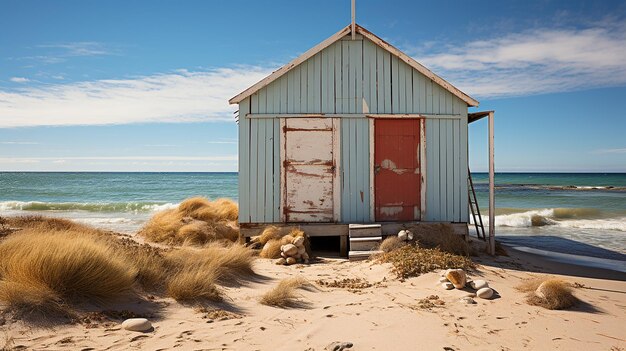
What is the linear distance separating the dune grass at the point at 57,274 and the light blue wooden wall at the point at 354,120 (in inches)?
206

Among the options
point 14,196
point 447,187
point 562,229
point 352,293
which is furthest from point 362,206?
point 14,196

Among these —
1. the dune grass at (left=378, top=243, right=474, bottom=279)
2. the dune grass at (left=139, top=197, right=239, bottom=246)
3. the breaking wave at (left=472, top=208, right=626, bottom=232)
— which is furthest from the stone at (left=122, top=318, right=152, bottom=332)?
the breaking wave at (left=472, top=208, right=626, bottom=232)

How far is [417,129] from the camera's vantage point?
11039 mm

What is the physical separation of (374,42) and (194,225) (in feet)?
22.5

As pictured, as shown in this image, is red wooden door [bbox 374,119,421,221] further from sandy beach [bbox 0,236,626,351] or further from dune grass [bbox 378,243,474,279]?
sandy beach [bbox 0,236,626,351]

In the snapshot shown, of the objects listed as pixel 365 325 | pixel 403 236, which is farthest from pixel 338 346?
pixel 403 236

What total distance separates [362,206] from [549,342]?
20.8ft

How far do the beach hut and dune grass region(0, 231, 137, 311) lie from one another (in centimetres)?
524

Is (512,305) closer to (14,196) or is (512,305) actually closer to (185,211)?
(185,211)

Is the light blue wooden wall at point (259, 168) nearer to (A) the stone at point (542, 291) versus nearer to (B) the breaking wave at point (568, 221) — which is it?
(A) the stone at point (542, 291)

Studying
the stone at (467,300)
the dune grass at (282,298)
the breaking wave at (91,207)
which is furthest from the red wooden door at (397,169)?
the breaking wave at (91,207)

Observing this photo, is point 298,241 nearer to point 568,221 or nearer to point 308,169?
point 308,169

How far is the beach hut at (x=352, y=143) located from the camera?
1089cm

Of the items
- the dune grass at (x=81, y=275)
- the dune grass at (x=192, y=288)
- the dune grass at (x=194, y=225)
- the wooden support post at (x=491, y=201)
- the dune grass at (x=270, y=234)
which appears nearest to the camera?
the dune grass at (x=81, y=275)
